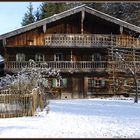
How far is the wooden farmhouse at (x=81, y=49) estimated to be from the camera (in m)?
42.4

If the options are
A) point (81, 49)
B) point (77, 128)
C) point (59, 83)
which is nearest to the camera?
point (77, 128)

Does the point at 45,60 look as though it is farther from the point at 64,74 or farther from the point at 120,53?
the point at 120,53

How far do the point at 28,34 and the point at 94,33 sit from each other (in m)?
7.02

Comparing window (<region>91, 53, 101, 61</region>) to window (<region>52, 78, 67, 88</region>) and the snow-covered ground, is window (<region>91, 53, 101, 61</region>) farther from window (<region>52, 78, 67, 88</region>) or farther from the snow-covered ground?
the snow-covered ground

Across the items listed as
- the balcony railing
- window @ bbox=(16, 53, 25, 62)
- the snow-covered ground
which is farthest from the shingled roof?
the snow-covered ground

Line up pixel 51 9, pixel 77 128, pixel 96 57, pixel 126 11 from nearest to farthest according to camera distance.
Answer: pixel 77 128
pixel 96 57
pixel 51 9
pixel 126 11

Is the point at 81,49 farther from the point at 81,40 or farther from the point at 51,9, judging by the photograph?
the point at 51,9

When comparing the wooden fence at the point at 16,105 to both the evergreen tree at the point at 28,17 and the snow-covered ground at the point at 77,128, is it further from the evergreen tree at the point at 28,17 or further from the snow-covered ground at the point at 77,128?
the evergreen tree at the point at 28,17

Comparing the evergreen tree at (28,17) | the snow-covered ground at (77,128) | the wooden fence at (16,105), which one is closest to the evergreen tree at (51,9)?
the evergreen tree at (28,17)

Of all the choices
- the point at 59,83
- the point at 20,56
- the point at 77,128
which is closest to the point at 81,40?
the point at 59,83

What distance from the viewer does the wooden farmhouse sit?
139 ft

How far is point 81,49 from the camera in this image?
44000 millimetres

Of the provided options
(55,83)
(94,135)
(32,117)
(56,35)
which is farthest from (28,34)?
(94,135)

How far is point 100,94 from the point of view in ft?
144
